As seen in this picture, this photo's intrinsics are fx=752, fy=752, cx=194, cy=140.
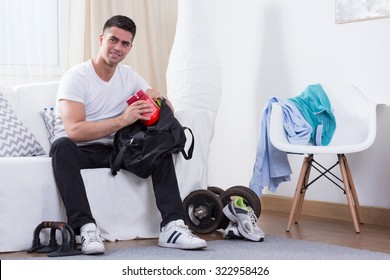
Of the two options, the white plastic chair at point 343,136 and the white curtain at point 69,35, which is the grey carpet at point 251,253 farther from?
the white curtain at point 69,35

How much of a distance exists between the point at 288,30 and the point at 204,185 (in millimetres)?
1315

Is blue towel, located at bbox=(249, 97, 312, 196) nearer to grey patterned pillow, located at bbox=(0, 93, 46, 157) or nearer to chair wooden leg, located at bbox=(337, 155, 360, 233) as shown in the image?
chair wooden leg, located at bbox=(337, 155, 360, 233)

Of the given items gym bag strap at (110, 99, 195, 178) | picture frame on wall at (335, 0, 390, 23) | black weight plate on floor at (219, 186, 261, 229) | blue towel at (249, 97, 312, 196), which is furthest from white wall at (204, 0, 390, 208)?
gym bag strap at (110, 99, 195, 178)

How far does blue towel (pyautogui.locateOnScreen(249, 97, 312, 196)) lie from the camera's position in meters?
3.79

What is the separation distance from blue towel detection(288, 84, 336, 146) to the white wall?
25 cm

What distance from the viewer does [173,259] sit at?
2.78 metres

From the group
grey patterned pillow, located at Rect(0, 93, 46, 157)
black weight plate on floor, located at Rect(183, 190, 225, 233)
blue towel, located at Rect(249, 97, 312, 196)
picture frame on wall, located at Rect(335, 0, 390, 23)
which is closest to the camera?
grey patterned pillow, located at Rect(0, 93, 46, 157)

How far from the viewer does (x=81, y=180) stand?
9.91 ft

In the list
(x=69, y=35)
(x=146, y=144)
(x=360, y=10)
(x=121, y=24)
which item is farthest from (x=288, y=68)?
(x=146, y=144)

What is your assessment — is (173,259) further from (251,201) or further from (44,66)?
(44,66)

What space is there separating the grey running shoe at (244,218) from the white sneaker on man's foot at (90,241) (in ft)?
2.18

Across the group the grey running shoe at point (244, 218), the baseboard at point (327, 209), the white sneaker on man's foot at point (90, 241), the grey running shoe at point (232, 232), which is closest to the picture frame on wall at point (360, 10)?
the baseboard at point (327, 209)

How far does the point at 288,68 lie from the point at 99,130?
1.66 meters
